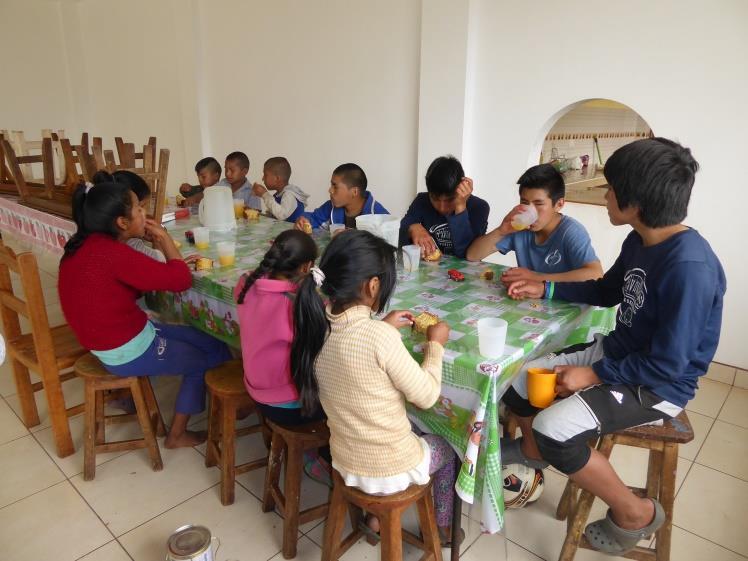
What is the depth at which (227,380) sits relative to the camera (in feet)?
5.89

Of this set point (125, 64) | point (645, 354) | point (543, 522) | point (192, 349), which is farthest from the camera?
point (125, 64)

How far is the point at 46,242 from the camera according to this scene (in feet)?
9.48

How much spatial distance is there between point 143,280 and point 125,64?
5.40m

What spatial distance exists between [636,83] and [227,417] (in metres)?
2.54

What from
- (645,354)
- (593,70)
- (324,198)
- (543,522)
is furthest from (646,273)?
(324,198)

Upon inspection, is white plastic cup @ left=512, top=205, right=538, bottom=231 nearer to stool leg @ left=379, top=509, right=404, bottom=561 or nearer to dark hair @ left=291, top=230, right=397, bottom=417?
dark hair @ left=291, top=230, right=397, bottom=417

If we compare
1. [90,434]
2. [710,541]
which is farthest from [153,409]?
[710,541]

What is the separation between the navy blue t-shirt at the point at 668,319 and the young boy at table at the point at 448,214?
0.86 meters

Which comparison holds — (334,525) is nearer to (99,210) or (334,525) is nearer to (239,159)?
(99,210)

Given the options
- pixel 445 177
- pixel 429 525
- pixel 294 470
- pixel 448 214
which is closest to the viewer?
pixel 429 525

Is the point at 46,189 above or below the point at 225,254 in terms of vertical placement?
above

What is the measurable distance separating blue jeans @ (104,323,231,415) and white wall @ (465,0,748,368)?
207cm

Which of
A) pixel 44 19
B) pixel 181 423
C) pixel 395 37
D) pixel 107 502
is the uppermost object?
pixel 44 19

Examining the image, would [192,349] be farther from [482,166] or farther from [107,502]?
[482,166]
